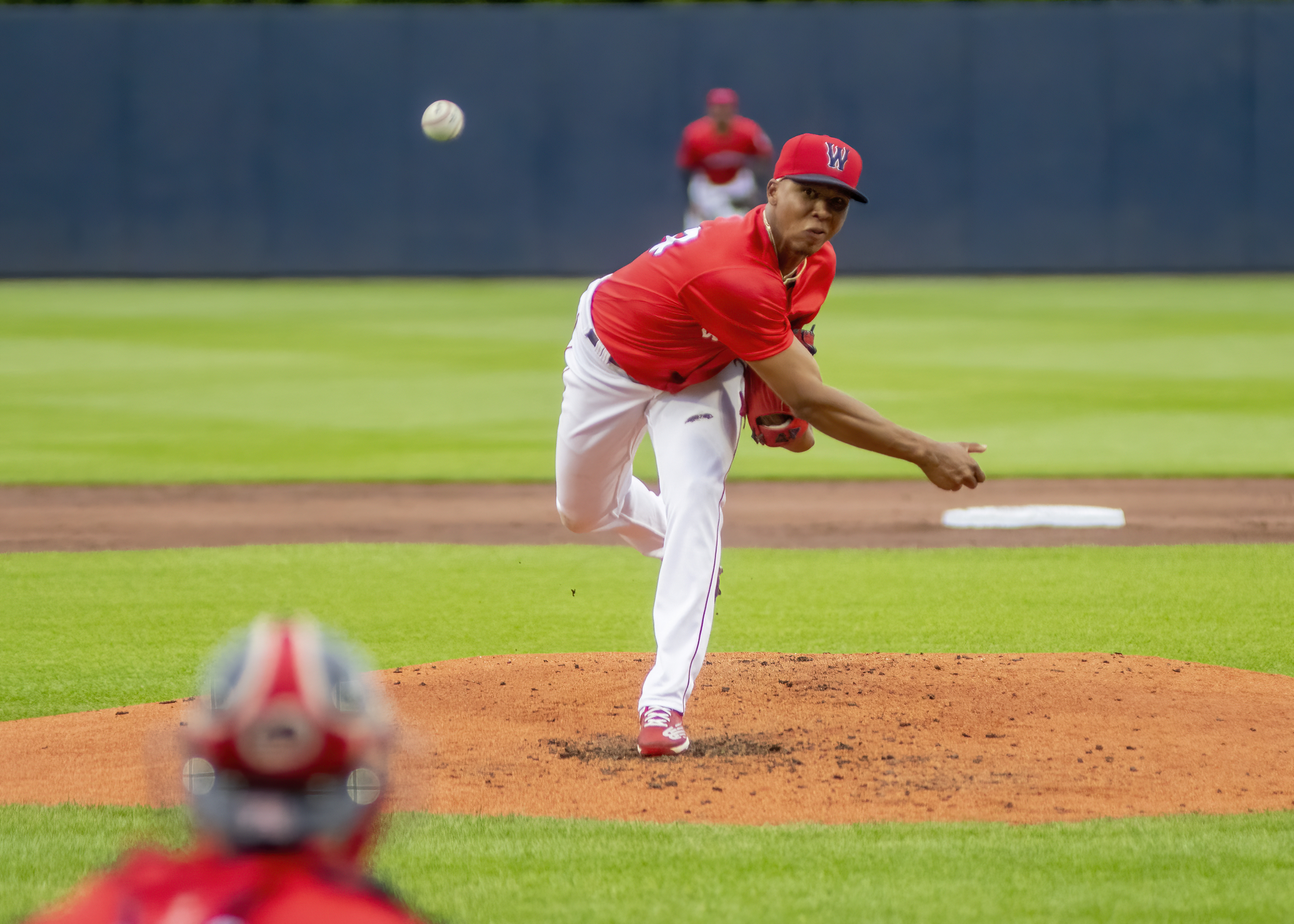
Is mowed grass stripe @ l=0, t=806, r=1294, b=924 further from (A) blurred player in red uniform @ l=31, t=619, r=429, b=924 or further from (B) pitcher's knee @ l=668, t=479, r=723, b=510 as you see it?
(A) blurred player in red uniform @ l=31, t=619, r=429, b=924

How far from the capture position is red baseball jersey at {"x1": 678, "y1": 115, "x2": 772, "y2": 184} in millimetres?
23484

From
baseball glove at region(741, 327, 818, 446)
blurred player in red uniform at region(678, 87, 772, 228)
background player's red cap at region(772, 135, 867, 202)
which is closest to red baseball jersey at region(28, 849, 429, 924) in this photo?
background player's red cap at region(772, 135, 867, 202)

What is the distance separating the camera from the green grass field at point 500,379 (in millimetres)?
11969

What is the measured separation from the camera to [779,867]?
3.70 metres

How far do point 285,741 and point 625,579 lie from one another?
6657 millimetres

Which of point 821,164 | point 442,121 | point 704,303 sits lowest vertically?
point 704,303

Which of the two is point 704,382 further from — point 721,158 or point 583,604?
point 721,158

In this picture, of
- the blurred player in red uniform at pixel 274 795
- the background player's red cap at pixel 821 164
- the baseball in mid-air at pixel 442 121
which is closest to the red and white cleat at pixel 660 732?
the background player's red cap at pixel 821 164

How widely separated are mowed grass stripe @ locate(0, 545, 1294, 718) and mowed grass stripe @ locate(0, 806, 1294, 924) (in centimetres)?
199

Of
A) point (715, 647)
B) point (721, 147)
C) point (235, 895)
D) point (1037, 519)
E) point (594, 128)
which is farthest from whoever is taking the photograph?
point (594, 128)

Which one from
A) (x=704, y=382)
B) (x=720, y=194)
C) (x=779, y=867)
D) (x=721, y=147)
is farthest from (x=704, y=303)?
A: (x=720, y=194)

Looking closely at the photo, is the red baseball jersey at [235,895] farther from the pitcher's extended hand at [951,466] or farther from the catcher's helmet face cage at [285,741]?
the pitcher's extended hand at [951,466]

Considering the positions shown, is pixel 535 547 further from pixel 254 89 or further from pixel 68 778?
pixel 254 89

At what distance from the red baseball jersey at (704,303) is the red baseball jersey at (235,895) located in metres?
3.17
